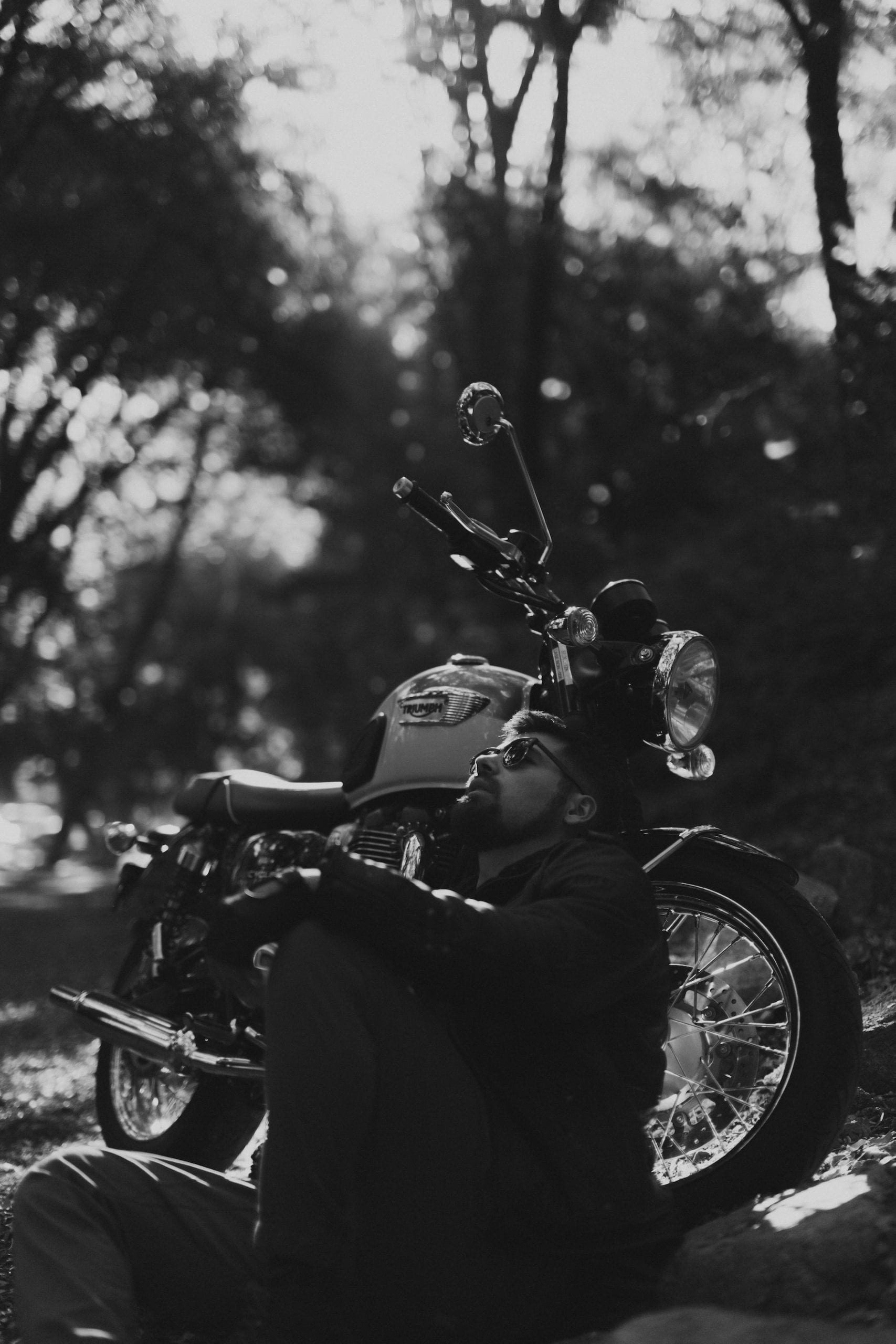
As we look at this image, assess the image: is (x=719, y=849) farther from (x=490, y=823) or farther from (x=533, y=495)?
(x=533, y=495)

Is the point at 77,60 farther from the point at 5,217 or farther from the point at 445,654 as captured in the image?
the point at 445,654

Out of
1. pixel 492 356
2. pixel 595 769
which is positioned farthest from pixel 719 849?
pixel 492 356

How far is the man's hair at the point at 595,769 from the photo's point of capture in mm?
2771

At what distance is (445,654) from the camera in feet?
42.5

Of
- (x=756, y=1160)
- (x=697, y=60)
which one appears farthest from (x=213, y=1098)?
(x=697, y=60)

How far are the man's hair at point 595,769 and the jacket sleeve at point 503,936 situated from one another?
375 mm

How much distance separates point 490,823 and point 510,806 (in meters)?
0.05

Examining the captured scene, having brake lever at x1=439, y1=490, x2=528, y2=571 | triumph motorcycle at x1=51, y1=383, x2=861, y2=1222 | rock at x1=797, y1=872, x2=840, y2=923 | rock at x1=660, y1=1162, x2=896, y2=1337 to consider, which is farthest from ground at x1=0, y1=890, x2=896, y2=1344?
brake lever at x1=439, y1=490, x2=528, y2=571

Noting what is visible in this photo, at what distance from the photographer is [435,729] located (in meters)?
3.88

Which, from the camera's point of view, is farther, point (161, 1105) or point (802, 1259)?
Result: point (161, 1105)

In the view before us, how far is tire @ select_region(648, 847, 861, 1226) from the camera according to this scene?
9.56ft

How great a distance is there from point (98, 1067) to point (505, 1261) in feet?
7.97

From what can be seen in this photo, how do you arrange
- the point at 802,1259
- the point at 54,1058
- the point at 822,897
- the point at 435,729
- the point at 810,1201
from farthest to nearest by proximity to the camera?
the point at 54,1058
the point at 822,897
the point at 435,729
the point at 810,1201
the point at 802,1259

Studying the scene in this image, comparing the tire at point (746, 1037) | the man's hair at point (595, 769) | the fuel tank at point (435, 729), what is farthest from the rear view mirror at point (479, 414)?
the tire at point (746, 1037)
